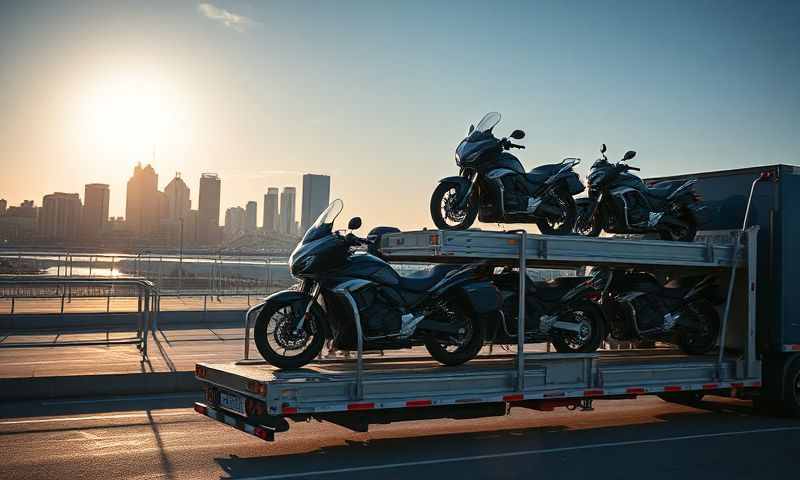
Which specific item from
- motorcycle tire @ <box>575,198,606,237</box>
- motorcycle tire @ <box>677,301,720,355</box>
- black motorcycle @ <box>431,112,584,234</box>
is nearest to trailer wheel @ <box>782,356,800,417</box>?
motorcycle tire @ <box>677,301,720,355</box>

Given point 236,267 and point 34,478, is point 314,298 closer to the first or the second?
point 34,478

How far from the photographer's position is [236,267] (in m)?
27.5

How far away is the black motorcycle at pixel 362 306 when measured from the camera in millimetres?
8492

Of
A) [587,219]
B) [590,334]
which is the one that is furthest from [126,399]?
[587,219]

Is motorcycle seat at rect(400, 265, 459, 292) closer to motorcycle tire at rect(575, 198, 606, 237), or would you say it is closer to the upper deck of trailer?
the upper deck of trailer

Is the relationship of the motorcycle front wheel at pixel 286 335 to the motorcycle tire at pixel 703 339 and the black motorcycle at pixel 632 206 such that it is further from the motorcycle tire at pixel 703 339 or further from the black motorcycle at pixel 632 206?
the motorcycle tire at pixel 703 339

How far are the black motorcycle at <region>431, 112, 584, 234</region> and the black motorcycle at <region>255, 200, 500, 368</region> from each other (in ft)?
2.52

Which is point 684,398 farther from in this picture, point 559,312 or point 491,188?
point 491,188

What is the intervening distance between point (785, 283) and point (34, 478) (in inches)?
347

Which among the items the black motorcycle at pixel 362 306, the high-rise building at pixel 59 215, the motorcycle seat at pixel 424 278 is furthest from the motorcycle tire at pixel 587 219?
the high-rise building at pixel 59 215

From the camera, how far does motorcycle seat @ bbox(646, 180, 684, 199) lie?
11.6 meters

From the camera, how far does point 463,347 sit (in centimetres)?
949

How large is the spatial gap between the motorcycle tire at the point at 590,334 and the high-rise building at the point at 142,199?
138197 mm

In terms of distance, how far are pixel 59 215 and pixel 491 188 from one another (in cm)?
12140
